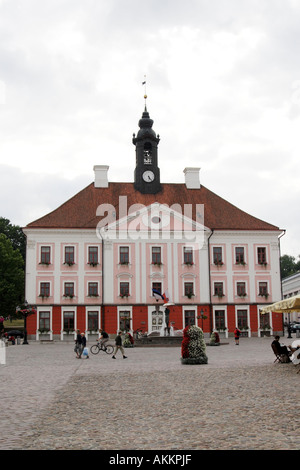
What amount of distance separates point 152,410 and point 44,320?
1463 inches

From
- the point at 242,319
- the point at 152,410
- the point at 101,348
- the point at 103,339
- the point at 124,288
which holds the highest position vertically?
the point at 124,288

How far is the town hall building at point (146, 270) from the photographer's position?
46094 mm

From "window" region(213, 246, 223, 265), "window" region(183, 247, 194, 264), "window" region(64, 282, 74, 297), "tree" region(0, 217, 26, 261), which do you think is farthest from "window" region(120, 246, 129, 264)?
"tree" region(0, 217, 26, 261)

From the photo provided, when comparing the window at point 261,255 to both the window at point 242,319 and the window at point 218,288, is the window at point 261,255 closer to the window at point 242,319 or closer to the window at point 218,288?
the window at point 218,288

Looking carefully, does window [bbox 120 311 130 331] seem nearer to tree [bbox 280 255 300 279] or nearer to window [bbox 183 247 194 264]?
window [bbox 183 247 194 264]

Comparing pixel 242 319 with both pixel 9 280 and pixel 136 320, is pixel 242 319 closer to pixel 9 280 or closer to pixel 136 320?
pixel 136 320

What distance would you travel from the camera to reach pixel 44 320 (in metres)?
45.6

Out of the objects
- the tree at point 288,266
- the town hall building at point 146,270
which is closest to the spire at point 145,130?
the town hall building at point 146,270

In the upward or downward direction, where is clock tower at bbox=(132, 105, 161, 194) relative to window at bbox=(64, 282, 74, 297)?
upward

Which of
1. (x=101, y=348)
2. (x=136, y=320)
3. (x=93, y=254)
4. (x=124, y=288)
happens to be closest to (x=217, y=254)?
(x=124, y=288)

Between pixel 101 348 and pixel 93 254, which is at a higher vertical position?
pixel 93 254

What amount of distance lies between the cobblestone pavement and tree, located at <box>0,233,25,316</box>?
1591 inches

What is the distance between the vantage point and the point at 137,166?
5200 cm

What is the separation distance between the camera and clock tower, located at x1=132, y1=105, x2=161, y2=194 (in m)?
51.4
